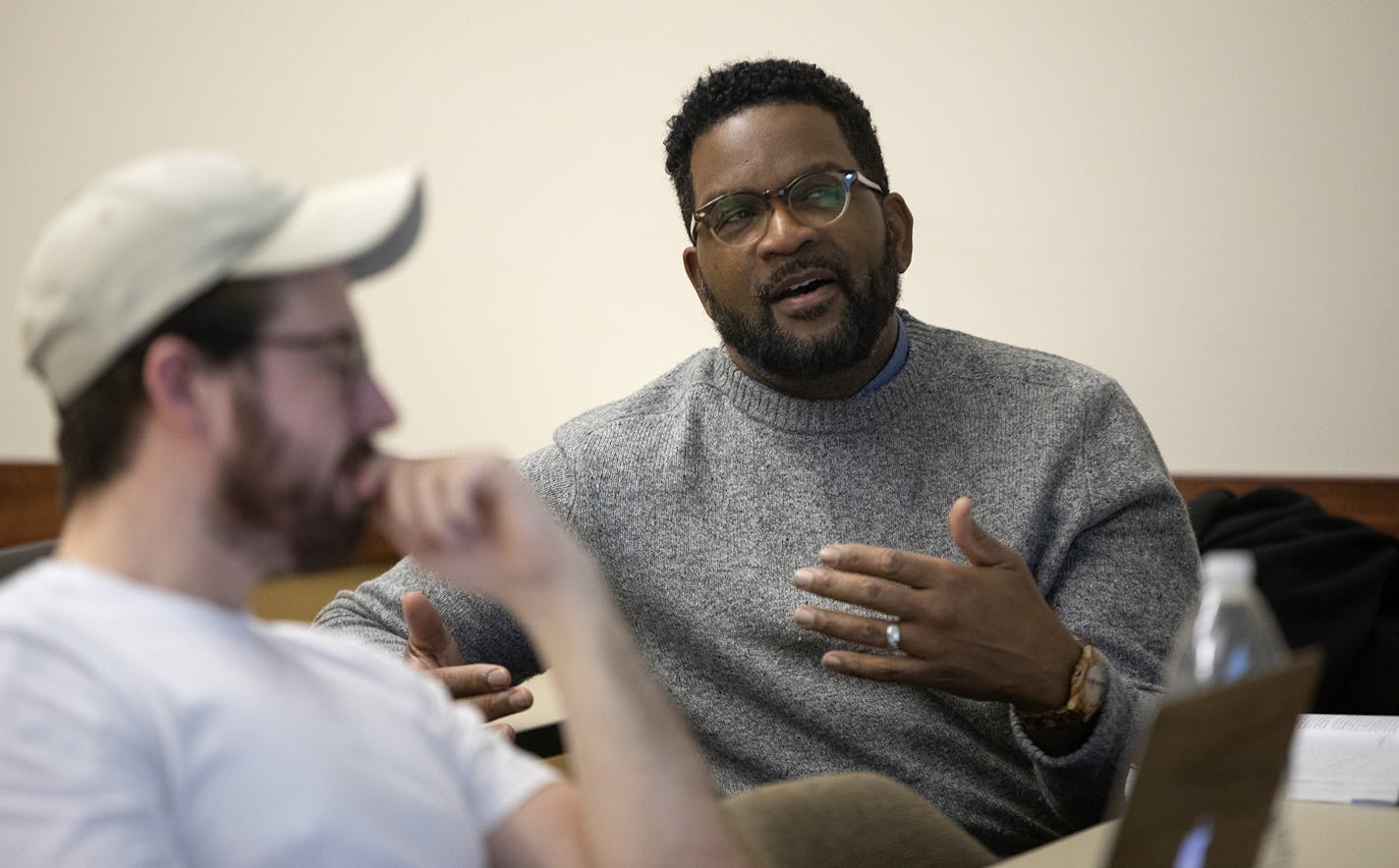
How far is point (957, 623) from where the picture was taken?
1309 millimetres

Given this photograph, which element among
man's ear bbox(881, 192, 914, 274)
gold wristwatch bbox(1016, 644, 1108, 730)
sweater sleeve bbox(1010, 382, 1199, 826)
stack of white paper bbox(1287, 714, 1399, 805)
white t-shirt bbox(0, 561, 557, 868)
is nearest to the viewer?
white t-shirt bbox(0, 561, 557, 868)

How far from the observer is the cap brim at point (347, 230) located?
73 cm

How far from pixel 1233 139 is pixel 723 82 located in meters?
1.73

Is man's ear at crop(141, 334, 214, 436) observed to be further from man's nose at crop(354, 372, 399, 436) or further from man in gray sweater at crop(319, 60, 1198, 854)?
man in gray sweater at crop(319, 60, 1198, 854)

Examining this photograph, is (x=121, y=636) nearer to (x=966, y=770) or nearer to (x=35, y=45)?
(x=966, y=770)

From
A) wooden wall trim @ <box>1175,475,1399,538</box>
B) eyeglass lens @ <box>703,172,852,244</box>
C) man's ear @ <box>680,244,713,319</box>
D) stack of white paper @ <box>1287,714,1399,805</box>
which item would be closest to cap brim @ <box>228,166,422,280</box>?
stack of white paper @ <box>1287,714,1399,805</box>

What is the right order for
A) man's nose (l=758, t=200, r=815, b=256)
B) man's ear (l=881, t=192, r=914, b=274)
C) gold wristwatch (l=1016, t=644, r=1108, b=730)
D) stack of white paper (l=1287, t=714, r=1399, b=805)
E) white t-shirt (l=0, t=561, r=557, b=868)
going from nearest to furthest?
1. white t-shirt (l=0, t=561, r=557, b=868)
2. stack of white paper (l=1287, t=714, r=1399, b=805)
3. gold wristwatch (l=1016, t=644, r=1108, b=730)
4. man's nose (l=758, t=200, r=815, b=256)
5. man's ear (l=881, t=192, r=914, b=274)

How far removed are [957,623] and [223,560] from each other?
0.77 meters

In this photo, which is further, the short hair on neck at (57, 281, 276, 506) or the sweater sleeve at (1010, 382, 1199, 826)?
the sweater sleeve at (1010, 382, 1199, 826)

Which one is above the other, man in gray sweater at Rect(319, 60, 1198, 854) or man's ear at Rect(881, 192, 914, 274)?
man's ear at Rect(881, 192, 914, 274)

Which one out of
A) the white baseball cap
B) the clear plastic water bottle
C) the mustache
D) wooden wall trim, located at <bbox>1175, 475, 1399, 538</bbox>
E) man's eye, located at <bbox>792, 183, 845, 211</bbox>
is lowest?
wooden wall trim, located at <bbox>1175, 475, 1399, 538</bbox>

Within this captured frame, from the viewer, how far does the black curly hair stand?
1753 millimetres

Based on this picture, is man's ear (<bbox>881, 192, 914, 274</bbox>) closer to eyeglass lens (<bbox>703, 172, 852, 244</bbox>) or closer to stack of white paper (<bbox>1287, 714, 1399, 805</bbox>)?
eyeglass lens (<bbox>703, 172, 852, 244</bbox>)

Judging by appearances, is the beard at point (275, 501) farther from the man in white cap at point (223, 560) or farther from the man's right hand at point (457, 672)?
the man's right hand at point (457, 672)
